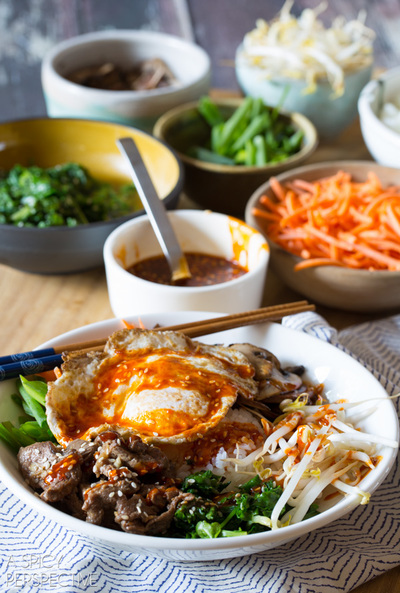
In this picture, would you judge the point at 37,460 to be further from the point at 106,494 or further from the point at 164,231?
the point at 164,231

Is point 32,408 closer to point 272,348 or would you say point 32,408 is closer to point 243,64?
point 272,348

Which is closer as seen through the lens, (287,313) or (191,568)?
(191,568)

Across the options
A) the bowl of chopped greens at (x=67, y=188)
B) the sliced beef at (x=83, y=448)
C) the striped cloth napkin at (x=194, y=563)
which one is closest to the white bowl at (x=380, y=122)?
the bowl of chopped greens at (x=67, y=188)

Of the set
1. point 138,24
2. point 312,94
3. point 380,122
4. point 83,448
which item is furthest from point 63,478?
point 138,24

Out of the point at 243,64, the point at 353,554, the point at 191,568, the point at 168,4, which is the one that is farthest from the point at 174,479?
the point at 168,4

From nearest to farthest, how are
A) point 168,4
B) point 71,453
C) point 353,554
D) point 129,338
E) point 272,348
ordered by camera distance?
point 71,453 → point 353,554 → point 129,338 → point 272,348 → point 168,4

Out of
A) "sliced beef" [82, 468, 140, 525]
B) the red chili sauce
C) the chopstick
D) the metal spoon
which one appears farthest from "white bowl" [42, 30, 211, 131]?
"sliced beef" [82, 468, 140, 525]
